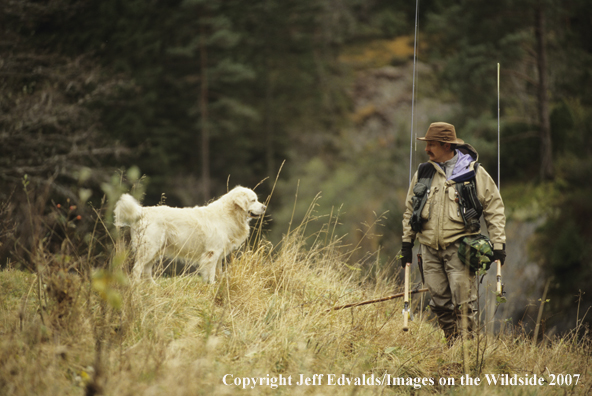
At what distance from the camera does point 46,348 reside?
8.65 ft

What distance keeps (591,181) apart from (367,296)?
14866 mm

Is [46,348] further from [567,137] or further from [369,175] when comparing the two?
[369,175]

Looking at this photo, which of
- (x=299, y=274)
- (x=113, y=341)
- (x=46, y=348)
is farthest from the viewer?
(x=299, y=274)

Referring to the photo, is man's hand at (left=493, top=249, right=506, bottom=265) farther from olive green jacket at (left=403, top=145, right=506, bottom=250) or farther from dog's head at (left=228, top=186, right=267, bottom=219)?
dog's head at (left=228, top=186, right=267, bottom=219)

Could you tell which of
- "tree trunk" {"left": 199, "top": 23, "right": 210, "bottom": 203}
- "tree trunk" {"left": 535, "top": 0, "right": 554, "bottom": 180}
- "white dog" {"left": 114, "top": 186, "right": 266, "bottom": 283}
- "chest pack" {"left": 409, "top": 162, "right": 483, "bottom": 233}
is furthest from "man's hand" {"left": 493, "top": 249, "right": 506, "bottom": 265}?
"tree trunk" {"left": 199, "top": 23, "right": 210, "bottom": 203}

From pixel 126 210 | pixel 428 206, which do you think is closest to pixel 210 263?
pixel 126 210

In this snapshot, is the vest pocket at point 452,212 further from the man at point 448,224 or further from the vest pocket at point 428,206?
the vest pocket at point 428,206

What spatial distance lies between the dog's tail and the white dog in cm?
27

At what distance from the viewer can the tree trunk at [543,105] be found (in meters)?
16.2

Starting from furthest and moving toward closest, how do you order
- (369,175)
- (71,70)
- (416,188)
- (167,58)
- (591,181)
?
(369,175), (167,58), (591,181), (71,70), (416,188)

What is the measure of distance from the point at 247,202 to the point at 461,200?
2.59m

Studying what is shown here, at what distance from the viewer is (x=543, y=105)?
53.9 feet

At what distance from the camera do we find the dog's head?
18.0 feet

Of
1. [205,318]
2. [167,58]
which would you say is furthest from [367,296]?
[167,58]
